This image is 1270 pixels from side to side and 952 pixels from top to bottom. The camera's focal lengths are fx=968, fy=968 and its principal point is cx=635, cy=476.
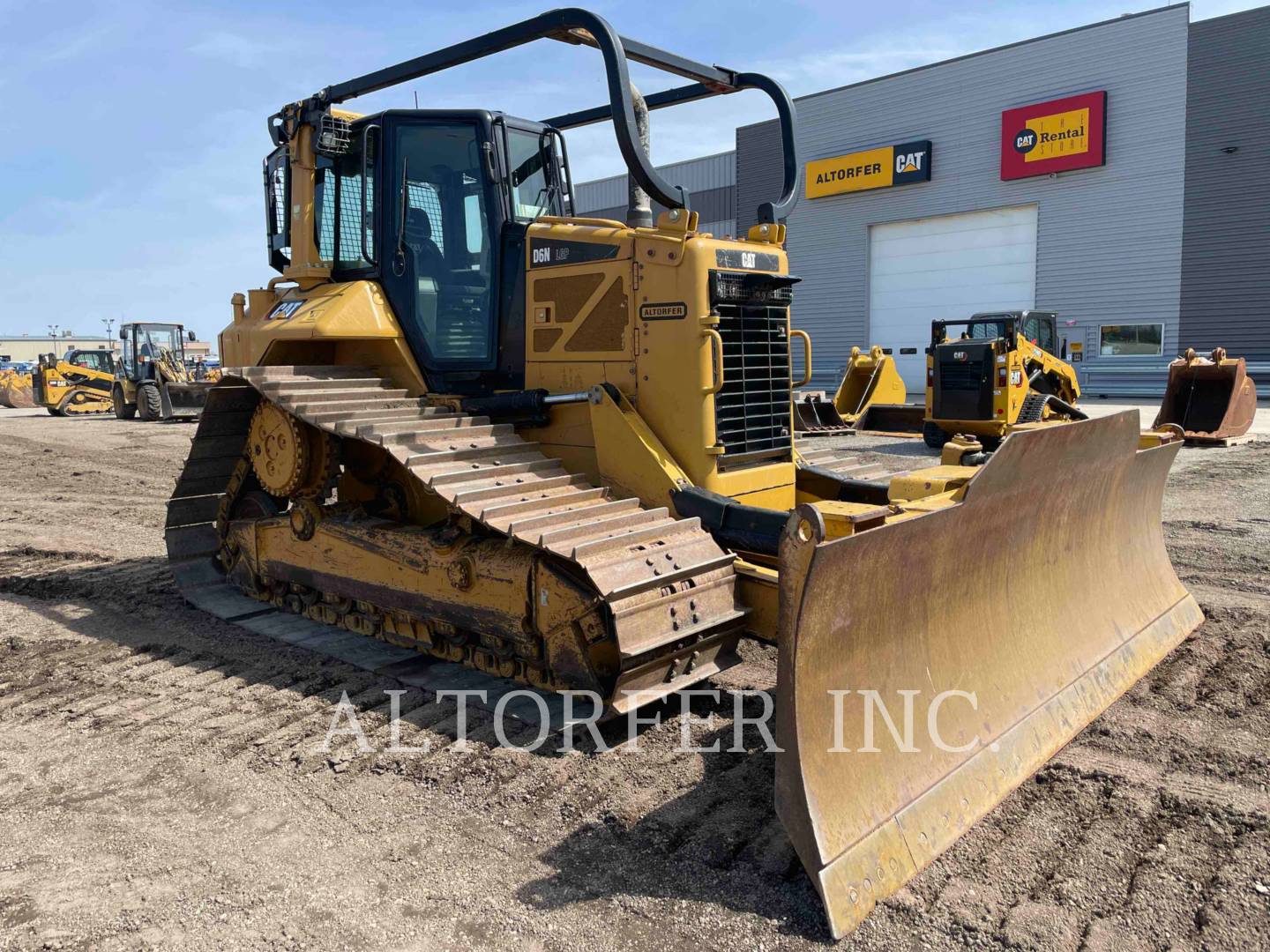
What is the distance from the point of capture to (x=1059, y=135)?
81.4 ft

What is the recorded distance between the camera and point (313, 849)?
3.29 meters

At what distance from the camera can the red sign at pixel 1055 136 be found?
24203mm

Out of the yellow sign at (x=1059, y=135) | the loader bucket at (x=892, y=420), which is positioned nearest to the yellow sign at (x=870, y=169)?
the yellow sign at (x=1059, y=135)

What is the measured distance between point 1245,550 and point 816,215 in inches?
961

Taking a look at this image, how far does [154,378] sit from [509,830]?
83.4ft

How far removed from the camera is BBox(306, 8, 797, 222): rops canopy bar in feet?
14.5

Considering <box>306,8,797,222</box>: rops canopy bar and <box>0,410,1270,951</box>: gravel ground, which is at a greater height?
<box>306,8,797,222</box>: rops canopy bar

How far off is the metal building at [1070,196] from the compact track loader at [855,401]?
400 inches

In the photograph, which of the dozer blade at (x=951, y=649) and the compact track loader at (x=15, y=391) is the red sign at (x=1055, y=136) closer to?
the dozer blade at (x=951, y=649)

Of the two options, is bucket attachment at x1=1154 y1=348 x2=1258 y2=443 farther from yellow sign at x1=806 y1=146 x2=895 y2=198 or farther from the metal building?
yellow sign at x1=806 y1=146 x2=895 y2=198

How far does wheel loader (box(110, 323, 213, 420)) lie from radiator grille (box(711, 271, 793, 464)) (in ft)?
71.5

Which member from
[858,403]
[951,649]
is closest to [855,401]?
[858,403]

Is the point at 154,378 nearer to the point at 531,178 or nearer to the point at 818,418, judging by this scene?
the point at 818,418

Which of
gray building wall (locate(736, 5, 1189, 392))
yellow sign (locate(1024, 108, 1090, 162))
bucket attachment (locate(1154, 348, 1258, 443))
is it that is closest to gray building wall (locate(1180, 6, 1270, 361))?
gray building wall (locate(736, 5, 1189, 392))
